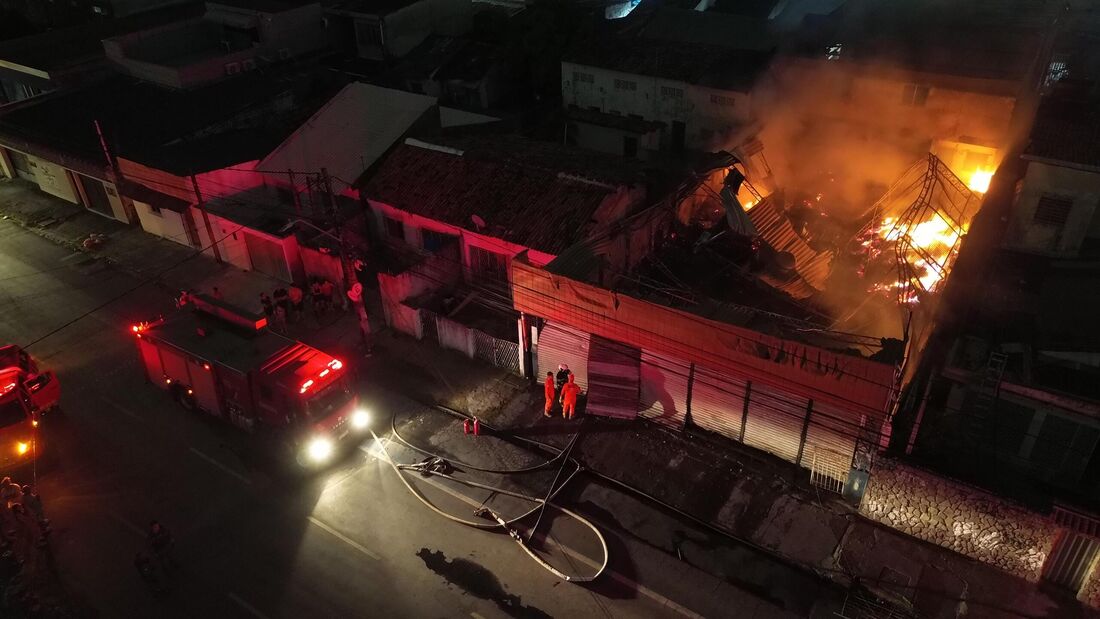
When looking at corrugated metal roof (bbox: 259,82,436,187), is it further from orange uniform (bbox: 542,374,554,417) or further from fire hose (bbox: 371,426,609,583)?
fire hose (bbox: 371,426,609,583)

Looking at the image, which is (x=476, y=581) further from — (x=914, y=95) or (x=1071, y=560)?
(x=914, y=95)

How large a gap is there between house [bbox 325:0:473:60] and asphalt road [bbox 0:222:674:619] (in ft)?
87.1

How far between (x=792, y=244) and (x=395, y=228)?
1471 centimetres

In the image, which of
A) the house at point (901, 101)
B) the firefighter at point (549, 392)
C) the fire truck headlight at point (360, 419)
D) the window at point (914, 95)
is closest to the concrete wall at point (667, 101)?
the house at point (901, 101)

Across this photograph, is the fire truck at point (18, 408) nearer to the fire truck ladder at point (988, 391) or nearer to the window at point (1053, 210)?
the fire truck ladder at point (988, 391)

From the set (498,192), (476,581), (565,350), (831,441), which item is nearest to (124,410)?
(476,581)

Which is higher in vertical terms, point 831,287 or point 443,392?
point 831,287

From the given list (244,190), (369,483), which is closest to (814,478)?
(369,483)

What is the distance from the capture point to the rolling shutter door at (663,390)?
19203mm

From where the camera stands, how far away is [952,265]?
67.2 feet

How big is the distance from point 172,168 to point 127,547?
57.4ft

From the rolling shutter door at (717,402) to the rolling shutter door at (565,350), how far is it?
3360 mm

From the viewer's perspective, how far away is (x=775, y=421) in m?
18.3

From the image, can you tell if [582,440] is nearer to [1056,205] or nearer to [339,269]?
[339,269]
